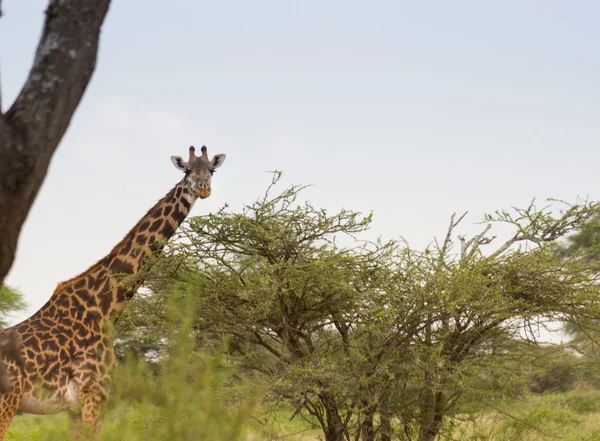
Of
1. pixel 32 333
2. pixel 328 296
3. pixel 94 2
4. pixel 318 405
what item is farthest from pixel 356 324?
pixel 94 2

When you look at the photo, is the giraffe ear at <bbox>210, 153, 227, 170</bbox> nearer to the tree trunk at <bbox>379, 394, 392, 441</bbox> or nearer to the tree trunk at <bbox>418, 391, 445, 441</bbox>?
the tree trunk at <bbox>379, 394, 392, 441</bbox>

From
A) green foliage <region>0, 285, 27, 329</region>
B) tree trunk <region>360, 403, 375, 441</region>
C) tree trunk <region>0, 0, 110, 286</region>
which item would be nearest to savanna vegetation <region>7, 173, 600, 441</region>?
tree trunk <region>360, 403, 375, 441</region>

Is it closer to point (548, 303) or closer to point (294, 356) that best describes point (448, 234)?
point (548, 303)

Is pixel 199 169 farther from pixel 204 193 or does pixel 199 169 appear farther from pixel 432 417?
pixel 432 417

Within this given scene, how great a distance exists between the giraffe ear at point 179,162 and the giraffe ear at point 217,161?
31 centimetres

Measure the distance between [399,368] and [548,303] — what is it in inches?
87.5

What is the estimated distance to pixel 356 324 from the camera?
8.70 metres

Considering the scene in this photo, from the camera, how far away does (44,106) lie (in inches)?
145

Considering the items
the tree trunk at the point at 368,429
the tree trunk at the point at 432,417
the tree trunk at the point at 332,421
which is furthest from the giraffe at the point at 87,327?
the tree trunk at the point at 432,417

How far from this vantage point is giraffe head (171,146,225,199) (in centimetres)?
831

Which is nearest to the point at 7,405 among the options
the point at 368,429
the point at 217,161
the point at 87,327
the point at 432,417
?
the point at 87,327

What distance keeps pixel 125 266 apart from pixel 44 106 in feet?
15.0

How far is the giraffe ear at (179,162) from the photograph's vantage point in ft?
27.7

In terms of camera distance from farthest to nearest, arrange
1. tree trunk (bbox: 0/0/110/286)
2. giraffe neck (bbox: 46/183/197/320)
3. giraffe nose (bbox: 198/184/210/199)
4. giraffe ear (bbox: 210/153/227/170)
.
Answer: giraffe ear (bbox: 210/153/227/170) → giraffe nose (bbox: 198/184/210/199) → giraffe neck (bbox: 46/183/197/320) → tree trunk (bbox: 0/0/110/286)
